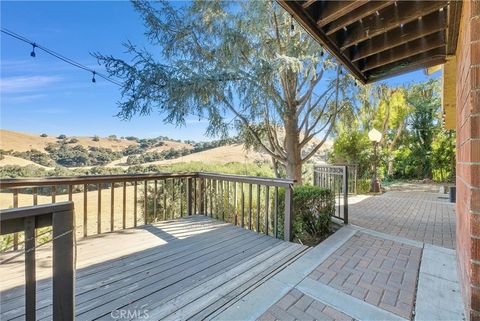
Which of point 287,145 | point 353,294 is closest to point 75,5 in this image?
point 287,145

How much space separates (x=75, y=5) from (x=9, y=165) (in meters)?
3.73

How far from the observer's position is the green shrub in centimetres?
367

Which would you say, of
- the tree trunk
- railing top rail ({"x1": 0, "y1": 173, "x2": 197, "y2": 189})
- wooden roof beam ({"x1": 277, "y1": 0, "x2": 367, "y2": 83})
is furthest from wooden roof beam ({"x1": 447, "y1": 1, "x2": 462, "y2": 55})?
the tree trunk

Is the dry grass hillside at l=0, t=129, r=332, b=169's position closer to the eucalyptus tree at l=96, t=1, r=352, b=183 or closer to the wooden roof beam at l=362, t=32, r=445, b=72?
the eucalyptus tree at l=96, t=1, r=352, b=183

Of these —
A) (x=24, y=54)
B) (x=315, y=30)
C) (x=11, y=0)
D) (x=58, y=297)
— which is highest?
(x=11, y=0)

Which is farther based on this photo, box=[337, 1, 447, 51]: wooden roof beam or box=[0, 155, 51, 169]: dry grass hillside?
box=[0, 155, 51, 169]: dry grass hillside

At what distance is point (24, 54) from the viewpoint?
4.61 metres

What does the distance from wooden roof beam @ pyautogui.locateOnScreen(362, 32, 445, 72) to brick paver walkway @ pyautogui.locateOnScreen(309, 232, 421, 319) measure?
2.39 metres

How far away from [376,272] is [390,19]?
8.22ft

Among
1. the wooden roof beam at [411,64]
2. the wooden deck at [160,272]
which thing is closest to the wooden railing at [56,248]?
the wooden deck at [160,272]

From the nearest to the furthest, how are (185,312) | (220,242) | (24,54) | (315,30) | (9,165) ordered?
(185,312), (315,30), (220,242), (24,54), (9,165)

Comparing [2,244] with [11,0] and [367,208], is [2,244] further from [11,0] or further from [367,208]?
[367,208]

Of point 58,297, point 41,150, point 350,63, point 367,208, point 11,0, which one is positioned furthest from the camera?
point 41,150

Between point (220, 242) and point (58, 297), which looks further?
point (220, 242)
